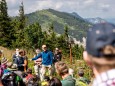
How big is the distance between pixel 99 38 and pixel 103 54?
9 cm

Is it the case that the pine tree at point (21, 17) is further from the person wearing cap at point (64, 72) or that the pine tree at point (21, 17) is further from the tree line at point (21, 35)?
the person wearing cap at point (64, 72)

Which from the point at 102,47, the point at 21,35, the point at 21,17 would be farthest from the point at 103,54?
the point at 21,17

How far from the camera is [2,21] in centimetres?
7788

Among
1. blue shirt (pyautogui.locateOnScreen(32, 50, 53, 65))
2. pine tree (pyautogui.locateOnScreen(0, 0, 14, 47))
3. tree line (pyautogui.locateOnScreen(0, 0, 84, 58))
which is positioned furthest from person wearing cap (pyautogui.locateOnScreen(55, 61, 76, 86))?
pine tree (pyautogui.locateOnScreen(0, 0, 14, 47))

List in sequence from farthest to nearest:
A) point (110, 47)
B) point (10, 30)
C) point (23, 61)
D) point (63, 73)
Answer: point (10, 30), point (23, 61), point (63, 73), point (110, 47)

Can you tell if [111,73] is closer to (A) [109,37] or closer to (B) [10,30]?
(A) [109,37]

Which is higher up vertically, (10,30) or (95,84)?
(10,30)

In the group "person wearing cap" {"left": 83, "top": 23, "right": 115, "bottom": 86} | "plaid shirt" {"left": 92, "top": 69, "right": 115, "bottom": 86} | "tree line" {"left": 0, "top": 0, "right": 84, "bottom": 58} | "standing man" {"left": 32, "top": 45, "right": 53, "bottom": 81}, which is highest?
"tree line" {"left": 0, "top": 0, "right": 84, "bottom": 58}

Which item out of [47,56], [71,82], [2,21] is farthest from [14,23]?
[71,82]

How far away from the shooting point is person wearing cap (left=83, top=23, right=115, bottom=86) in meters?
2.04

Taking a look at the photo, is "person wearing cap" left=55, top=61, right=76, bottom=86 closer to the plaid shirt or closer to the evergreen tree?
the plaid shirt

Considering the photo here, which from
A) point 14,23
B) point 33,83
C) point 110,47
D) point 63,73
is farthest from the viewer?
point 14,23

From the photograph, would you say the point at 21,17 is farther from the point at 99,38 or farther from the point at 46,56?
the point at 99,38

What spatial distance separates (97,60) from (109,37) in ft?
0.45
